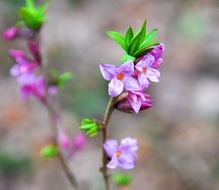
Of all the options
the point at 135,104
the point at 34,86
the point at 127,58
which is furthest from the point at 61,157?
the point at 127,58

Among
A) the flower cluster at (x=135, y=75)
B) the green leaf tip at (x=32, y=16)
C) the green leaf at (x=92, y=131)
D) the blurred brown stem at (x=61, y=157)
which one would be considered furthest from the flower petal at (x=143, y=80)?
the blurred brown stem at (x=61, y=157)

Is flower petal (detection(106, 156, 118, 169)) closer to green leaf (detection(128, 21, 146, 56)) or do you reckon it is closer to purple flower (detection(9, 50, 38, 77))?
green leaf (detection(128, 21, 146, 56))

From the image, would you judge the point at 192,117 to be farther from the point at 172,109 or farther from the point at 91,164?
the point at 91,164

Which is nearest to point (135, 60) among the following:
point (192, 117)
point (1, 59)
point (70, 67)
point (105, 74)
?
point (105, 74)

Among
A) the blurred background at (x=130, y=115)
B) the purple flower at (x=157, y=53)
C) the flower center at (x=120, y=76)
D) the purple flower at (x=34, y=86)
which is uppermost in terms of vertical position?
the purple flower at (x=157, y=53)

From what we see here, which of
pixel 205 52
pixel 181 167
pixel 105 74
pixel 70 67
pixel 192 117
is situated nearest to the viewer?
pixel 105 74

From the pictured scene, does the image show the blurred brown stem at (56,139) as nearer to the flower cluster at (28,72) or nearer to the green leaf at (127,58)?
the flower cluster at (28,72)

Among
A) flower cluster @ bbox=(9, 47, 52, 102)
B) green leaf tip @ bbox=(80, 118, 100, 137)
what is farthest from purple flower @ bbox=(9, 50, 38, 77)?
green leaf tip @ bbox=(80, 118, 100, 137)
